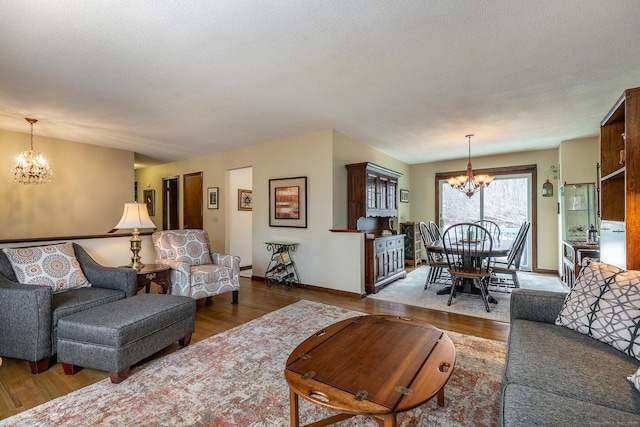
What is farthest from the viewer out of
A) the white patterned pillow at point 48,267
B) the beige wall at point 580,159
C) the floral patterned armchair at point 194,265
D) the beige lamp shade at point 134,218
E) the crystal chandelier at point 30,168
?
the beige wall at point 580,159

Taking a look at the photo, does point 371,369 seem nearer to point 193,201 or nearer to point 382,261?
point 382,261

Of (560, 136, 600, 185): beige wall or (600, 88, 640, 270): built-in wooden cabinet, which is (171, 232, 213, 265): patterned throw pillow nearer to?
(600, 88, 640, 270): built-in wooden cabinet

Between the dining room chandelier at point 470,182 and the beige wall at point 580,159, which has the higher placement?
the beige wall at point 580,159

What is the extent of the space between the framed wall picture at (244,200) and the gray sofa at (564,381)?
521 cm

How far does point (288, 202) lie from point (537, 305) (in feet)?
11.7

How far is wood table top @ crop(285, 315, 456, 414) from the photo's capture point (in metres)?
1.12

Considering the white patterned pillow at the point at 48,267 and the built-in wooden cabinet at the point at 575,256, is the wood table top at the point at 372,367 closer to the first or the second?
the white patterned pillow at the point at 48,267

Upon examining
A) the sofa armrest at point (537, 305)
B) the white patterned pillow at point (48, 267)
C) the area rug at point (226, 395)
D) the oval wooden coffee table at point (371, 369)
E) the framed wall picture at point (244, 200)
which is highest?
the framed wall picture at point (244, 200)

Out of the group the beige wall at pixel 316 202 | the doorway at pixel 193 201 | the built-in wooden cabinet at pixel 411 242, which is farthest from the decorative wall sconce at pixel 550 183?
the doorway at pixel 193 201

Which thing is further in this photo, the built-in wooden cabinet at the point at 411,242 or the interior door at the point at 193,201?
the built-in wooden cabinet at the point at 411,242

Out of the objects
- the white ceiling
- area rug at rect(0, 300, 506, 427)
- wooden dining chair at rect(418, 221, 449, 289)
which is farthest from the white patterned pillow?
wooden dining chair at rect(418, 221, 449, 289)

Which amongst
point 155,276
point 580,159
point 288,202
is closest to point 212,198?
point 288,202

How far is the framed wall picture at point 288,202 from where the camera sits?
461cm

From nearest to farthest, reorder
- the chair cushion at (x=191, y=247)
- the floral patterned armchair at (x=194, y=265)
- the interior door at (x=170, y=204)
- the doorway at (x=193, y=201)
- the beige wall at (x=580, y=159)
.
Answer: the floral patterned armchair at (x=194, y=265) < the chair cushion at (x=191, y=247) < the beige wall at (x=580, y=159) < the doorway at (x=193, y=201) < the interior door at (x=170, y=204)
